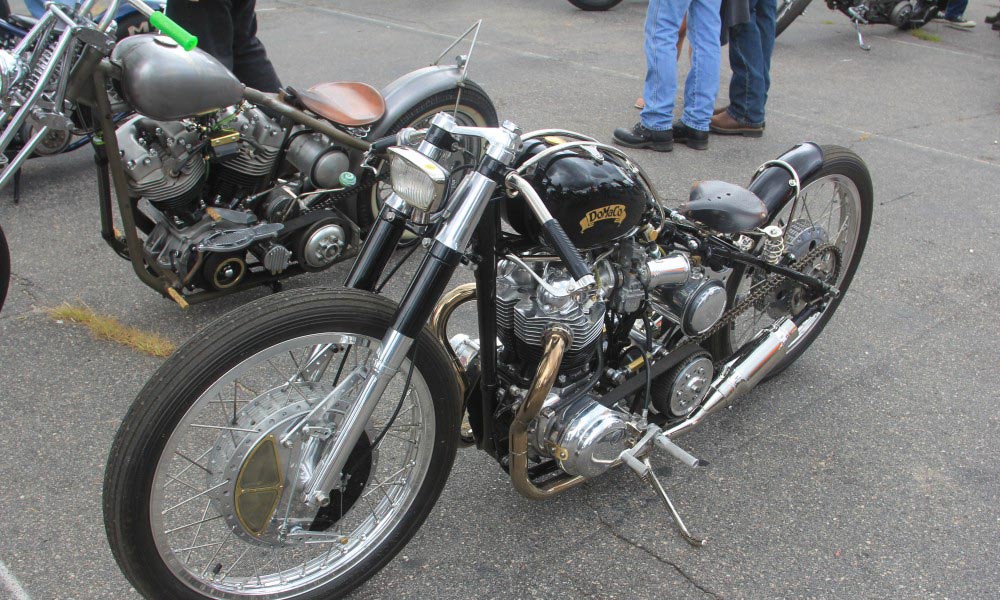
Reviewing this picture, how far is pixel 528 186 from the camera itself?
1725 mm

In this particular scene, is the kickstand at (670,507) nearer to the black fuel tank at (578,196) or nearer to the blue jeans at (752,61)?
the black fuel tank at (578,196)

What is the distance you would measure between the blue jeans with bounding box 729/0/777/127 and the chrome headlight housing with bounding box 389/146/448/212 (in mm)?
4156

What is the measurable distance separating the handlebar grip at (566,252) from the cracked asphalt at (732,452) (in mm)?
943

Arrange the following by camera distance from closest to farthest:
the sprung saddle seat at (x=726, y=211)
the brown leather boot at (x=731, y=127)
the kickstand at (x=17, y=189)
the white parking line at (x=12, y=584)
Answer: the white parking line at (x=12, y=584) → the sprung saddle seat at (x=726, y=211) → the kickstand at (x=17, y=189) → the brown leather boot at (x=731, y=127)

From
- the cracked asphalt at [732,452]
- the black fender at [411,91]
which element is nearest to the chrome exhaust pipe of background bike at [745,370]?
the cracked asphalt at [732,452]

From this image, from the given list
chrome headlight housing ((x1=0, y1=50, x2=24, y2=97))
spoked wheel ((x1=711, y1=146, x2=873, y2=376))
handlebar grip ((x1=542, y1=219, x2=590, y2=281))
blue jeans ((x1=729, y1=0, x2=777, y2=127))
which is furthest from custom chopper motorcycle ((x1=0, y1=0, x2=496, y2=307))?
blue jeans ((x1=729, y1=0, x2=777, y2=127))

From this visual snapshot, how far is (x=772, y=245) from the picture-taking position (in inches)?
98.3

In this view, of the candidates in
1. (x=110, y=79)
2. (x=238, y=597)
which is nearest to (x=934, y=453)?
(x=238, y=597)

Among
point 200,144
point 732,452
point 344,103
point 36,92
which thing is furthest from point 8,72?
point 732,452

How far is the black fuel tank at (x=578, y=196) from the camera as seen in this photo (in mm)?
1902

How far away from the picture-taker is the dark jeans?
346cm

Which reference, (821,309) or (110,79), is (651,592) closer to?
(821,309)

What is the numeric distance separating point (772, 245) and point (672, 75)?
2.77 meters

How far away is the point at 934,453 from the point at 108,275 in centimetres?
328
